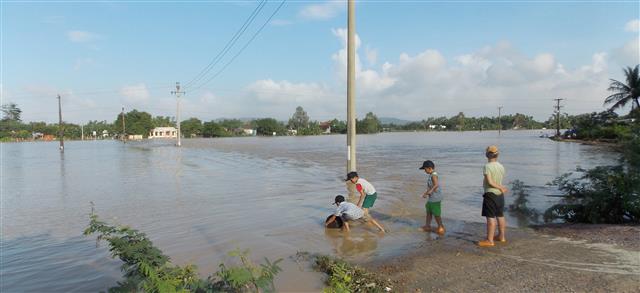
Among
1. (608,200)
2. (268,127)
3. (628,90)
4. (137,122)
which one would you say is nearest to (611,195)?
(608,200)

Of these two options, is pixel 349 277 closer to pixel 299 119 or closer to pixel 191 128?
pixel 191 128

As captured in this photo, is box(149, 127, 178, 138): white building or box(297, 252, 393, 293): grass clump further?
box(149, 127, 178, 138): white building

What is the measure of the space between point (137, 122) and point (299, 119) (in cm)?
7160

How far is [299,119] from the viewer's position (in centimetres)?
17238

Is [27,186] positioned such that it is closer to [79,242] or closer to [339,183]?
[79,242]

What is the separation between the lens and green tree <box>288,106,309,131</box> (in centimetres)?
16738

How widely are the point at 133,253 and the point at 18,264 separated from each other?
4.83 metres

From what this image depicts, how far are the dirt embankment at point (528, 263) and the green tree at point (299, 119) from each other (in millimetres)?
158603

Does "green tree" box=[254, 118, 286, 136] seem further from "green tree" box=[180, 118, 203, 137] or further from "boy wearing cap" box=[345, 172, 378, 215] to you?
"boy wearing cap" box=[345, 172, 378, 215]

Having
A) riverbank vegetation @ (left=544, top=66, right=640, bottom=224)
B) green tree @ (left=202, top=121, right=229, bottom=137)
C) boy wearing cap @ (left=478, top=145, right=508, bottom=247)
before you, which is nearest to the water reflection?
boy wearing cap @ (left=478, top=145, right=508, bottom=247)

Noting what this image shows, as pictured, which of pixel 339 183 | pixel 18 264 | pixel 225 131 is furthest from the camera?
pixel 225 131

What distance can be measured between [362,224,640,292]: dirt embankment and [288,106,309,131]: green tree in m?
159

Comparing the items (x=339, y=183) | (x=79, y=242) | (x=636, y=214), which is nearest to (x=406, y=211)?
(x=636, y=214)

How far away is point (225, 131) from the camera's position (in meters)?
138
